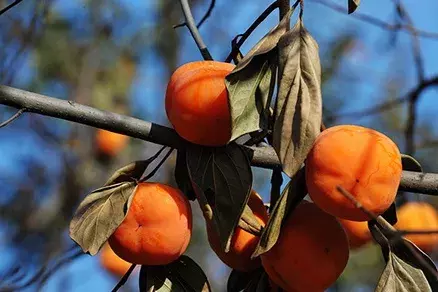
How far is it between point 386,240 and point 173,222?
26cm

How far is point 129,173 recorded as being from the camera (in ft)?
3.51

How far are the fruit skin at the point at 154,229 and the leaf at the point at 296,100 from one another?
17 centimetres

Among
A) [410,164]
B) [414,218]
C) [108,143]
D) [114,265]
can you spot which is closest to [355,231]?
[410,164]

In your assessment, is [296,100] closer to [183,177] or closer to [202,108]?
[202,108]

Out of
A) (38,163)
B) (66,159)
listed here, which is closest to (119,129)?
(66,159)

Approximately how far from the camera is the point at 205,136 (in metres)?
0.98

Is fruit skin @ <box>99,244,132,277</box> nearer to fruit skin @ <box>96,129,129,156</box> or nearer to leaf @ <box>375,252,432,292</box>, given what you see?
fruit skin @ <box>96,129,129,156</box>

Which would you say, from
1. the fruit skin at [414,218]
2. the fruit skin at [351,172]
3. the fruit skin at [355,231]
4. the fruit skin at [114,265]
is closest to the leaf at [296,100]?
the fruit skin at [351,172]

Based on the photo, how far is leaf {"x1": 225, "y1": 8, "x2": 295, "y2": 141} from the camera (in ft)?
3.08

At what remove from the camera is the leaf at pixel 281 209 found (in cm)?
94

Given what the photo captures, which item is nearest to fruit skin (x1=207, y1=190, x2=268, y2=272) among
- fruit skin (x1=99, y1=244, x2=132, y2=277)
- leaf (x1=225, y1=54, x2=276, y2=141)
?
leaf (x1=225, y1=54, x2=276, y2=141)

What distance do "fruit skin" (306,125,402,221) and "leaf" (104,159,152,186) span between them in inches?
9.5

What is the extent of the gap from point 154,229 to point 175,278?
10 centimetres

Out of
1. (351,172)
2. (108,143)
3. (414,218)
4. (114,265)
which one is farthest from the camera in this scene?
(108,143)
